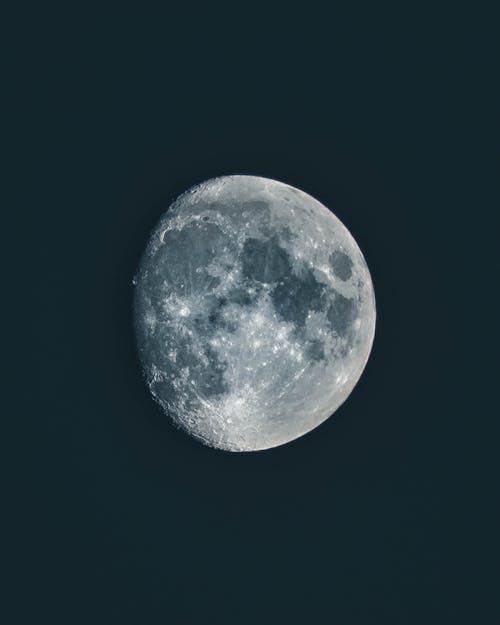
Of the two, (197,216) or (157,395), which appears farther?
(157,395)

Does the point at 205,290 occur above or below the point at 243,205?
below

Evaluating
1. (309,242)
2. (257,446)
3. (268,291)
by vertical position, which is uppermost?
(309,242)

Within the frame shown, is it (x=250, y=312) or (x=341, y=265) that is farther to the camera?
(x=341, y=265)

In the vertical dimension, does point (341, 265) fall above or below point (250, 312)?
above

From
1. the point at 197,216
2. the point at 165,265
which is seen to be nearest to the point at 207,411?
the point at 165,265

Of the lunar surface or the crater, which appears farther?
the crater

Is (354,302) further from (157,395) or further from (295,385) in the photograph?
(157,395)

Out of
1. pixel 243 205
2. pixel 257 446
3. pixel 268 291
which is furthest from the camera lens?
pixel 257 446

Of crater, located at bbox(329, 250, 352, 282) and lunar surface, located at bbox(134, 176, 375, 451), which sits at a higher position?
crater, located at bbox(329, 250, 352, 282)
